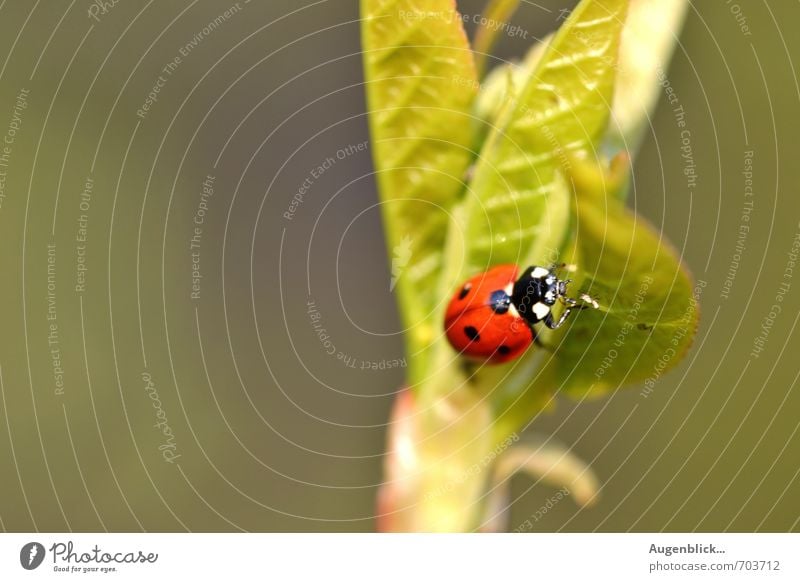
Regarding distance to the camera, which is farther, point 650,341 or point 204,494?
point 204,494

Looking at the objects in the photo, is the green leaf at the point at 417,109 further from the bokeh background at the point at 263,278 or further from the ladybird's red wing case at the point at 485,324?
the bokeh background at the point at 263,278

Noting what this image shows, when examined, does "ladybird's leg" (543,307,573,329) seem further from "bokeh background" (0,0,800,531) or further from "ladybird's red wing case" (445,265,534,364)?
"bokeh background" (0,0,800,531)

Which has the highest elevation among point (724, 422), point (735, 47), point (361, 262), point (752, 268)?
point (735, 47)

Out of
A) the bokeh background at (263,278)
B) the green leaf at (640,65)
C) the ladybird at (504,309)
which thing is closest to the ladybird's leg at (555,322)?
the ladybird at (504,309)

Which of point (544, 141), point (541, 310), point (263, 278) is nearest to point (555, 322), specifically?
point (541, 310)

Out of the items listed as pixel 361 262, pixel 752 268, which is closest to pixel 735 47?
pixel 752 268
